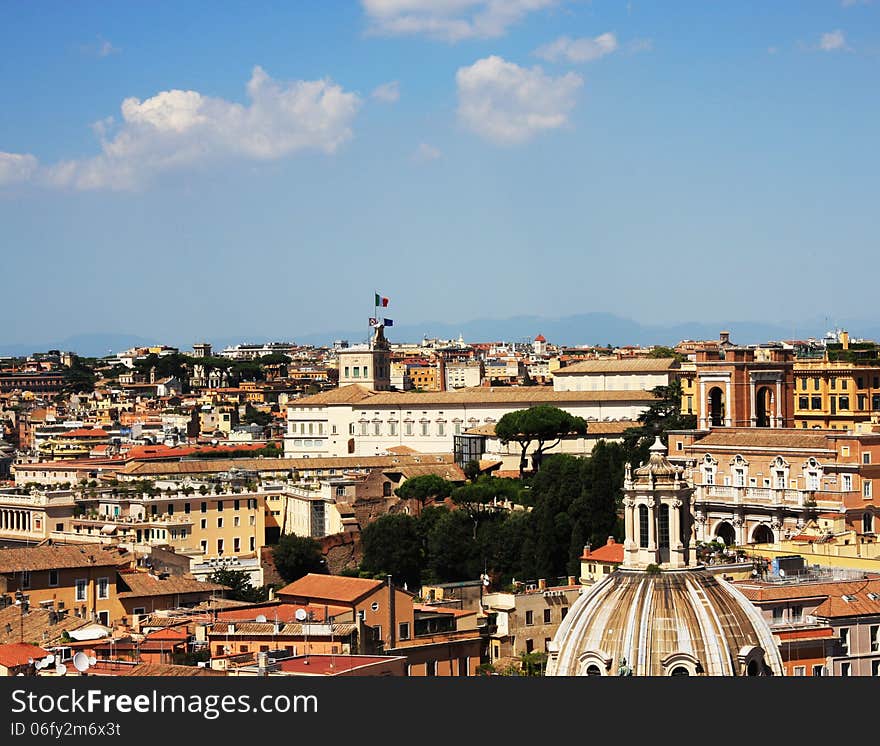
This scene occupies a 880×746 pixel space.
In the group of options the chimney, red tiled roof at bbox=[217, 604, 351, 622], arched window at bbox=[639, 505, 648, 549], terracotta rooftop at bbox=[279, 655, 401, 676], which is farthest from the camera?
the chimney

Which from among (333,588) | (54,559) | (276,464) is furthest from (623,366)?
(333,588)

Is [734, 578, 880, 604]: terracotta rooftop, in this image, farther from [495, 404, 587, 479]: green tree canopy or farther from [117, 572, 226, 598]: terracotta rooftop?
[495, 404, 587, 479]: green tree canopy

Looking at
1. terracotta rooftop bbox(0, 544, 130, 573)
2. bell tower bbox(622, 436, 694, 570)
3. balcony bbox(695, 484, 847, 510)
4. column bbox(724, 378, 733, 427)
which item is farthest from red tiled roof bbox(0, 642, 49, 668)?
column bbox(724, 378, 733, 427)

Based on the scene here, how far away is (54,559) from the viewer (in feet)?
135

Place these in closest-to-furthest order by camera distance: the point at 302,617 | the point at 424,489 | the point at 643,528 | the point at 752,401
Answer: the point at 643,528 < the point at 302,617 < the point at 752,401 < the point at 424,489

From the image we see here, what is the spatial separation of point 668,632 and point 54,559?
66.6 feet

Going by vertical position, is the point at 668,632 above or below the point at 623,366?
below

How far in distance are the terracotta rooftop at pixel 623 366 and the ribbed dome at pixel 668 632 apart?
51233mm

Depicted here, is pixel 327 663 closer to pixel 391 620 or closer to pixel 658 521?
pixel 658 521

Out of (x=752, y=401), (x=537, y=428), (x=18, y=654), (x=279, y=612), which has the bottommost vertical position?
(x=279, y=612)

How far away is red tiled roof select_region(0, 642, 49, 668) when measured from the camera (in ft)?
89.0

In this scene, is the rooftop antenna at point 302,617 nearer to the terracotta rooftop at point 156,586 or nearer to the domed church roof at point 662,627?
the domed church roof at point 662,627

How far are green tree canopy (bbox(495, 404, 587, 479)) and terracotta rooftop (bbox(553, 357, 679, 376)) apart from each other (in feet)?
29.0

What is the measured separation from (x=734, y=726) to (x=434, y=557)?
33.9 m
